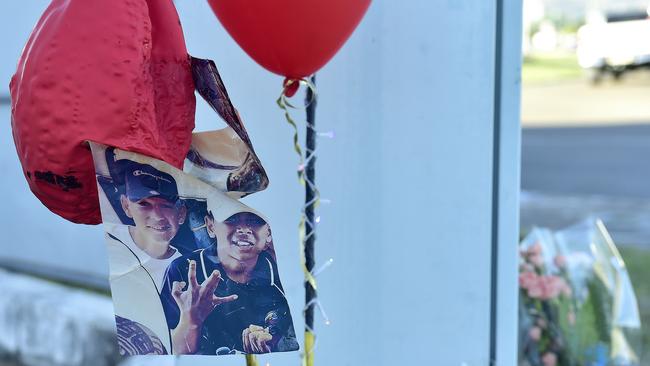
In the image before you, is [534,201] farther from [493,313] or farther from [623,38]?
[623,38]

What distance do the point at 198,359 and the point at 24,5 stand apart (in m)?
2.12

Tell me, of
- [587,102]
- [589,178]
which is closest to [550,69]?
[587,102]

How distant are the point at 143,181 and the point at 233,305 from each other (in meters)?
0.26

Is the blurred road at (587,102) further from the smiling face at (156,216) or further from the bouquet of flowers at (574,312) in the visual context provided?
the smiling face at (156,216)

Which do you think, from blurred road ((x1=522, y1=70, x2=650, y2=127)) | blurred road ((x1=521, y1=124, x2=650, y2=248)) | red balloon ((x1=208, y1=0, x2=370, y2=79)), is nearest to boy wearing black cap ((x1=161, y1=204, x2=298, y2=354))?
red balloon ((x1=208, y1=0, x2=370, y2=79))

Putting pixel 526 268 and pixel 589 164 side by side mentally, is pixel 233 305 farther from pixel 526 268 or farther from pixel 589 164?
pixel 589 164

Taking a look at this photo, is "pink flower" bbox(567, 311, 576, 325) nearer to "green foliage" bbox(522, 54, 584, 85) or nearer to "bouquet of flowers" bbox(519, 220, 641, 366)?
"bouquet of flowers" bbox(519, 220, 641, 366)

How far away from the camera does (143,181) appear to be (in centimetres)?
130

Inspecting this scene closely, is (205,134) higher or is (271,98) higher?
(271,98)

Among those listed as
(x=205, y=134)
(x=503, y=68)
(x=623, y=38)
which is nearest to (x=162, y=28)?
(x=205, y=134)

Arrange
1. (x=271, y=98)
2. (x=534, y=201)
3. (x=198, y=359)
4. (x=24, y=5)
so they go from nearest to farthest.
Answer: (x=271, y=98)
(x=198, y=359)
(x=24, y=5)
(x=534, y=201)

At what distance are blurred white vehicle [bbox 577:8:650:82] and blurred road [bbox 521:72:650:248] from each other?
3223 millimetres

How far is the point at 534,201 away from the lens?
6.68 meters

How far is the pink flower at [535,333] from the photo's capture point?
2.79 m
